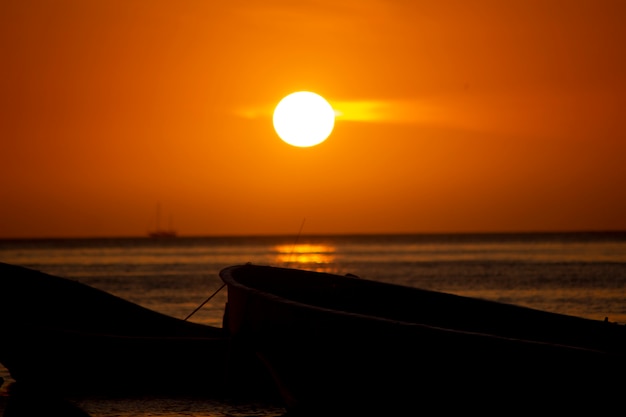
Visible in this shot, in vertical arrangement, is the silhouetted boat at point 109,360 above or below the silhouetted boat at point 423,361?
below

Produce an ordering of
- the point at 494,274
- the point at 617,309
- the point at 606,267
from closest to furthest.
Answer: the point at 617,309
the point at 494,274
the point at 606,267

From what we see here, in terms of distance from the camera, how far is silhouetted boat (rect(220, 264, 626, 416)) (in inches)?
323

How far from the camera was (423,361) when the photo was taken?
8867 millimetres

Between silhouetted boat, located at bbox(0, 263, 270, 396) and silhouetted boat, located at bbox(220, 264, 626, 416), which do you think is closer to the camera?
silhouetted boat, located at bbox(220, 264, 626, 416)

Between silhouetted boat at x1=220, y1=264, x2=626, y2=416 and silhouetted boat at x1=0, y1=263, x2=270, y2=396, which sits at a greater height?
silhouetted boat at x1=220, y1=264, x2=626, y2=416

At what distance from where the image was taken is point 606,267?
5862cm

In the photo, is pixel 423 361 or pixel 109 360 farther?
pixel 109 360

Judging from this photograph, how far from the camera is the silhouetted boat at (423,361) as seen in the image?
820cm

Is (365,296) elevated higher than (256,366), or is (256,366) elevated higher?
(365,296)

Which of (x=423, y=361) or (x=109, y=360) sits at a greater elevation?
(x=423, y=361)

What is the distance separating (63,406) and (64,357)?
4.39m

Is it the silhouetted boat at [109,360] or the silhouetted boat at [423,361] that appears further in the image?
the silhouetted boat at [109,360]

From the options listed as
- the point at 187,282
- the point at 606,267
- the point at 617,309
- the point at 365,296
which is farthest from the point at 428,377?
the point at 606,267

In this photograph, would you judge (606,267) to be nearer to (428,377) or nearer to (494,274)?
(494,274)
